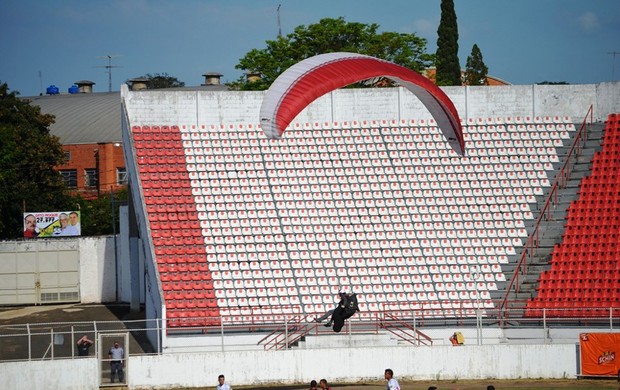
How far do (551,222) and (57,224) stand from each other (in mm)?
19831

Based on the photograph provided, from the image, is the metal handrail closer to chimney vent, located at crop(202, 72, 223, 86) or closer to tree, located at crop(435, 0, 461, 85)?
tree, located at crop(435, 0, 461, 85)

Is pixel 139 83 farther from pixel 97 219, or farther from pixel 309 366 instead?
pixel 309 366

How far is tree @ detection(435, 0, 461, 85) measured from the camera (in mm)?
62406

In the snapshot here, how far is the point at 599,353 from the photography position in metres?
27.5

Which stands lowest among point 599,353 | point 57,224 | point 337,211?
point 599,353

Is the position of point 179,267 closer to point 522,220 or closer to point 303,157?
point 303,157

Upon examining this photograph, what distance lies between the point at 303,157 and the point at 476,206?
216 inches

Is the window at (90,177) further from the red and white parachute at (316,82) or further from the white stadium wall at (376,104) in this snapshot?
the red and white parachute at (316,82)

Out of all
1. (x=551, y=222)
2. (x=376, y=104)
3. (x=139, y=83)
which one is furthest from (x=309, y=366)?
(x=139, y=83)

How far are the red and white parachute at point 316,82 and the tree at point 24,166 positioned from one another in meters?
25.0

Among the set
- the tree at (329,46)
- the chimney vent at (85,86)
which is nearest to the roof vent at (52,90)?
the chimney vent at (85,86)

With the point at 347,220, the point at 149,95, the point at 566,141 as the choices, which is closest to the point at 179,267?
the point at 347,220

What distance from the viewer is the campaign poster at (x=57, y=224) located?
43281 mm

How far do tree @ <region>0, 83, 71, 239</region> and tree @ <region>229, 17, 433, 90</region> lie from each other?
11.1m
